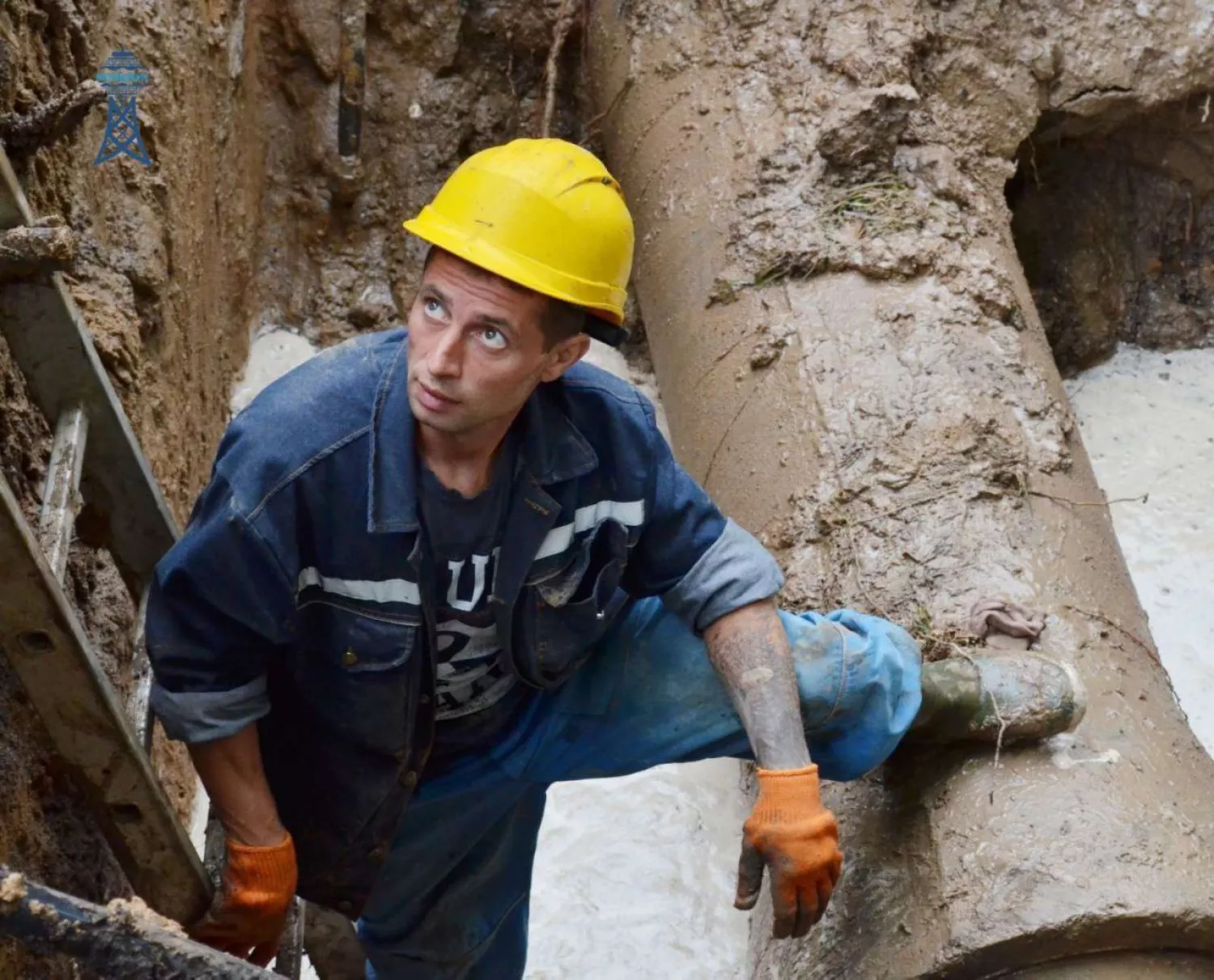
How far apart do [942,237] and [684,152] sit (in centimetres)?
80

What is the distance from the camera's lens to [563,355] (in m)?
2.03

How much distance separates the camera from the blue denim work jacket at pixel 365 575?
1.89 m

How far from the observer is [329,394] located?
1932 millimetres

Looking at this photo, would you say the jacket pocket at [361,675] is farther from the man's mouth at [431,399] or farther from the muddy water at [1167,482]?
the muddy water at [1167,482]

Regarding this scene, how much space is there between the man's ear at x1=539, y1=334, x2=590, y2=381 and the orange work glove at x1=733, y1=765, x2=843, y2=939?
2.21 feet

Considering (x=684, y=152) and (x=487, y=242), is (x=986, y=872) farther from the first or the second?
(x=684, y=152)

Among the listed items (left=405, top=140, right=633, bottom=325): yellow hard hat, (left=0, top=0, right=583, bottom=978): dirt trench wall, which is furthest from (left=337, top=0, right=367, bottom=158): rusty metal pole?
(left=405, top=140, right=633, bottom=325): yellow hard hat

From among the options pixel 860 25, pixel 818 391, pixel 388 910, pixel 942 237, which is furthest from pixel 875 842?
pixel 860 25

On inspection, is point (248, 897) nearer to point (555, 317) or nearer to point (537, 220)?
point (555, 317)

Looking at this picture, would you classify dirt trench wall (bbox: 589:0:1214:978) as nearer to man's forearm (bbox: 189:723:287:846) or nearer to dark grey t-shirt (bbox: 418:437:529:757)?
dark grey t-shirt (bbox: 418:437:529:757)

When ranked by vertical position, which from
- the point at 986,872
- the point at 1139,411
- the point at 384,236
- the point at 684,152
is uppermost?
the point at 684,152

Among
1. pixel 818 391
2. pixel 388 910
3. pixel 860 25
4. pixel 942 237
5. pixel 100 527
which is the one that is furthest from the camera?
pixel 860 25

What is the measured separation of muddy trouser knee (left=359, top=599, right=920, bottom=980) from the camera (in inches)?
92.5

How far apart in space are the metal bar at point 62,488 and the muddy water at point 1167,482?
289 centimetres
